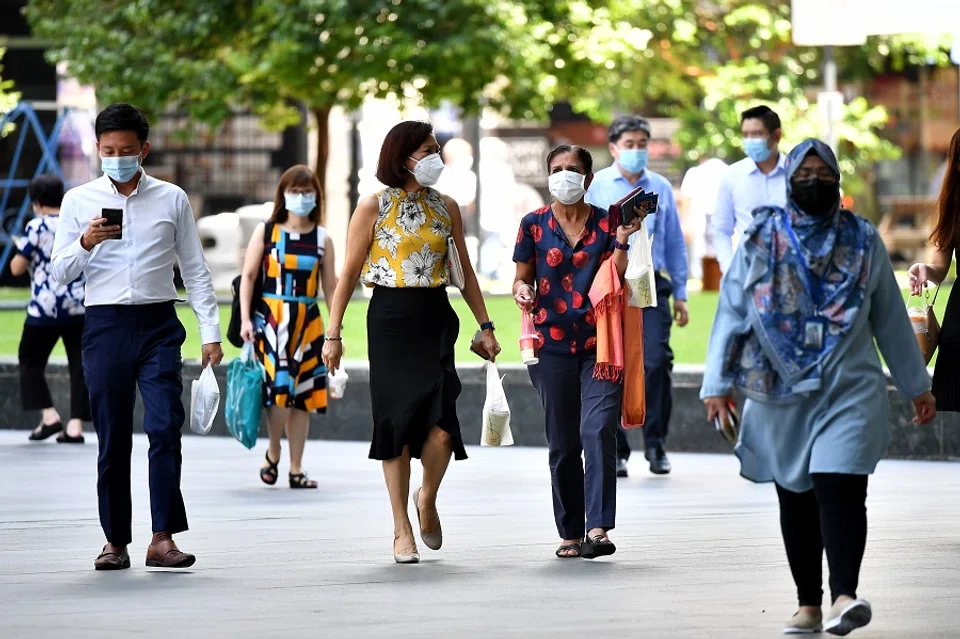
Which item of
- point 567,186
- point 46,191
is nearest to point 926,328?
point 567,186

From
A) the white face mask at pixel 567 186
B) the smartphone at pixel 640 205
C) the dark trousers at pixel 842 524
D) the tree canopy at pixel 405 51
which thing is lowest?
the dark trousers at pixel 842 524

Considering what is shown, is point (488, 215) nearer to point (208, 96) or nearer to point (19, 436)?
point (208, 96)

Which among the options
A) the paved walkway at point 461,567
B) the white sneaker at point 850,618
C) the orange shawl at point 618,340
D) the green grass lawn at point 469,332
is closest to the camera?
the white sneaker at point 850,618

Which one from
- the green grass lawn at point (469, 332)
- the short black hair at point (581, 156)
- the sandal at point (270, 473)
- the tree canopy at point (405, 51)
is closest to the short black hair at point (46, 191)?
the green grass lawn at point (469, 332)

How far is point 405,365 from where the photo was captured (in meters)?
9.34

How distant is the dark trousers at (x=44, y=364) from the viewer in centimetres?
1609

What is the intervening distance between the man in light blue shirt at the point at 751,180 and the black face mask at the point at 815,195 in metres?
5.73

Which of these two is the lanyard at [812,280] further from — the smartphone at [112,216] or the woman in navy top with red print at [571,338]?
the smartphone at [112,216]

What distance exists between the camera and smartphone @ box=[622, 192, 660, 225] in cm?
932

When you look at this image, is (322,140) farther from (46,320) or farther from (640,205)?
(640,205)

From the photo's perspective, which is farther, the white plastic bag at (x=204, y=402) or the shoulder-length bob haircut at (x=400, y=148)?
the white plastic bag at (x=204, y=402)

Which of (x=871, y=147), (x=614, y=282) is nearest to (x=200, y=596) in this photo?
(x=614, y=282)

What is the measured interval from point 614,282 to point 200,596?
237cm

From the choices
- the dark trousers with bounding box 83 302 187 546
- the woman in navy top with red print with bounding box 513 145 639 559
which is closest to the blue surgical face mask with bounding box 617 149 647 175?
the woman in navy top with red print with bounding box 513 145 639 559
